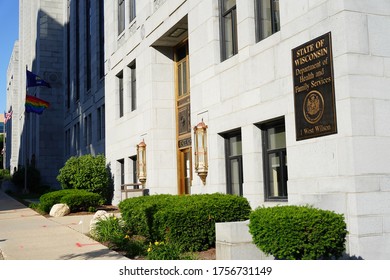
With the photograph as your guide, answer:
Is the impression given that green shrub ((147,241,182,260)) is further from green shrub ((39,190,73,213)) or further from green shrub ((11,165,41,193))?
green shrub ((11,165,41,193))

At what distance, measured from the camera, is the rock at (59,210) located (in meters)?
20.2

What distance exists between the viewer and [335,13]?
9.88 m

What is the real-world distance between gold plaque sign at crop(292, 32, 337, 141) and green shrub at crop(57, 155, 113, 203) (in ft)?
53.5

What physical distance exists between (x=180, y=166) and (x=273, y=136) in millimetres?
7594

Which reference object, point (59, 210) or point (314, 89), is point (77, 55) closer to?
point (59, 210)

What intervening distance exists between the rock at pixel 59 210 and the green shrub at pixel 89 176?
4.37 metres

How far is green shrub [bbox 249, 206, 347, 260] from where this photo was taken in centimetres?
827

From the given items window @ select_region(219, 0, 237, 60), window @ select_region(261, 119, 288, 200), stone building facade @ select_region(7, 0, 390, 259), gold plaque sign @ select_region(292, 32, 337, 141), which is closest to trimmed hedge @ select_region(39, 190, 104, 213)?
stone building facade @ select_region(7, 0, 390, 259)

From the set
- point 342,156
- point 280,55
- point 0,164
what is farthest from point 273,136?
point 0,164

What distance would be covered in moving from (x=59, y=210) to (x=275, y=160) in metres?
11.5

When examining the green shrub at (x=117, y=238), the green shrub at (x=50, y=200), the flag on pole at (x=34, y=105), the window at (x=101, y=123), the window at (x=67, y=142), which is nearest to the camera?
the green shrub at (x=117, y=238)

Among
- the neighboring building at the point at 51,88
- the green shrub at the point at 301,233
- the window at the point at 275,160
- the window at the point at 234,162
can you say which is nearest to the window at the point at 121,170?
the window at the point at 234,162

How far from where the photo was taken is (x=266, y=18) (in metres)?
13.0

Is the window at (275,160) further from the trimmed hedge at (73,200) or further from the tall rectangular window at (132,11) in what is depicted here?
the tall rectangular window at (132,11)
